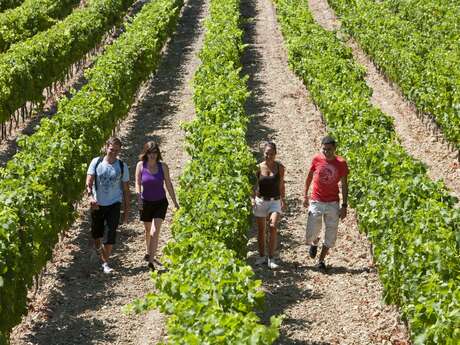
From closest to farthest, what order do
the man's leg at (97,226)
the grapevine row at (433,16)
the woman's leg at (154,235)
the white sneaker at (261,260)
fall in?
1. the woman's leg at (154,235)
2. the man's leg at (97,226)
3. the white sneaker at (261,260)
4. the grapevine row at (433,16)

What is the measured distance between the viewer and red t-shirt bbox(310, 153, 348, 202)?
10.2 meters

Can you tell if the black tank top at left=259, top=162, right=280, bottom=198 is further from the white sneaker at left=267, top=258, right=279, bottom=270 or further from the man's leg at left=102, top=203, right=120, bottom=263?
the man's leg at left=102, top=203, right=120, bottom=263

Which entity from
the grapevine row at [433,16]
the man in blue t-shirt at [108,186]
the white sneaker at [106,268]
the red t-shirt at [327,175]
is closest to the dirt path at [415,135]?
the grapevine row at [433,16]

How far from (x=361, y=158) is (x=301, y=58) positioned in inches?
369

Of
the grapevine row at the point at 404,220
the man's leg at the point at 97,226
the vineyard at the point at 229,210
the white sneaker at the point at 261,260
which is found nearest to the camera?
the grapevine row at the point at 404,220

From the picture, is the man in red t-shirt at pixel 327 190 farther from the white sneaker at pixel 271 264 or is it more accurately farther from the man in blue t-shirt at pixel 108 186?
the man in blue t-shirt at pixel 108 186

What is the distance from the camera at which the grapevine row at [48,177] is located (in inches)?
349

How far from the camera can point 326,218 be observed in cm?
1054

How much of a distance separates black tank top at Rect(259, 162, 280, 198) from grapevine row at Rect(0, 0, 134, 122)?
8.60m

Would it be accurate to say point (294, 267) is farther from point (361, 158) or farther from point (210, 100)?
point (210, 100)

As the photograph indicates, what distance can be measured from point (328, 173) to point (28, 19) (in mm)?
22019

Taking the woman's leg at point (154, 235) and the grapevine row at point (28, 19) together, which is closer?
the woman's leg at point (154, 235)

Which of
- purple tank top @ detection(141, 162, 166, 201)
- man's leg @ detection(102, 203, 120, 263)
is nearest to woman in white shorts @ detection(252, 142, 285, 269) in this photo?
purple tank top @ detection(141, 162, 166, 201)

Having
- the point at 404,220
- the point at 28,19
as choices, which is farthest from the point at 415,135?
the point at 28,19
